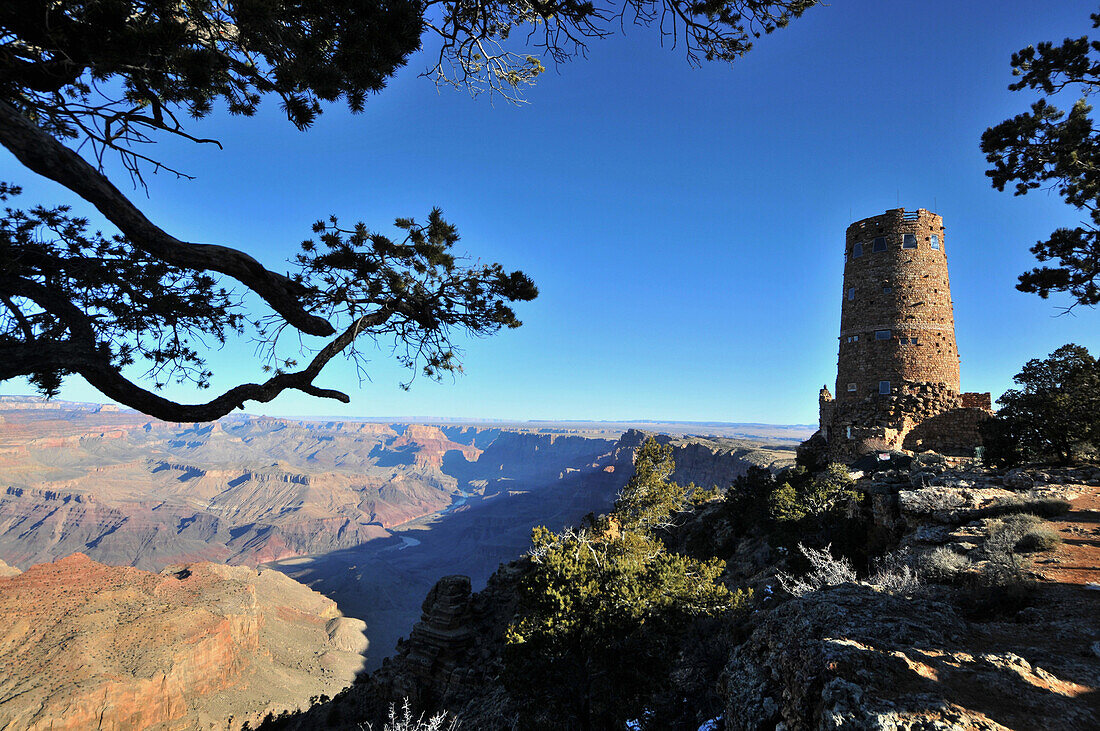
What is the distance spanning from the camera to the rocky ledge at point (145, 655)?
37.1 meters

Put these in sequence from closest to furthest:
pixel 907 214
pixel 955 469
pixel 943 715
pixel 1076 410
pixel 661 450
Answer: pixel 943 715 < pixel 1076 410 < pixel 955 469 < pixel 661 450 < pixel 907 214

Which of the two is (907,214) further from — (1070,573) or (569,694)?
(569,694)

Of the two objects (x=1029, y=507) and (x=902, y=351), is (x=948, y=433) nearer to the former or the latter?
(x=902, y=351)

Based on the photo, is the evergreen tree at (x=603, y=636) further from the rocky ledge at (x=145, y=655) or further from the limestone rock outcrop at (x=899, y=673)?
the rocky ledge at (x=145, y=655)

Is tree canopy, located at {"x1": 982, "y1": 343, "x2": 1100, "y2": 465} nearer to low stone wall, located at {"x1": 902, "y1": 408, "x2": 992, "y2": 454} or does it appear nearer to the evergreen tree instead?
low stone wall, located at {"x1": 902, "y1": 408, "x2": 992, "y2": 454}

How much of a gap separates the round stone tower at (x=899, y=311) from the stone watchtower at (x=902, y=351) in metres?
0.04

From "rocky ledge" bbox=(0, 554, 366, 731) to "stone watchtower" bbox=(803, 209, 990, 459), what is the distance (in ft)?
183

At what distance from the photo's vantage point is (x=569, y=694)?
377 inches

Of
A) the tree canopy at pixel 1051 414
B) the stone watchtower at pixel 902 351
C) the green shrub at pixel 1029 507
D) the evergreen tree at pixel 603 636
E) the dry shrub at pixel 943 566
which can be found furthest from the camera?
→ the stone watchtower at pixel 902 351

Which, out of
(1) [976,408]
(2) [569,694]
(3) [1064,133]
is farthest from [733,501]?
(3) [1064,133]

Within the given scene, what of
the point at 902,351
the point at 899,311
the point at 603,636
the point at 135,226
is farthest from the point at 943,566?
the point at 899,311

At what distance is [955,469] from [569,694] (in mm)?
15511

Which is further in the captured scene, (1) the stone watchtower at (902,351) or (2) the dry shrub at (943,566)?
(1) the stone watchtower at (902,351)

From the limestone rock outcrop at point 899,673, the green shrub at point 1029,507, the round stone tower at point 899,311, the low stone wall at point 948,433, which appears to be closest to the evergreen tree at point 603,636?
the limestone rock outcrop at point 899,673
